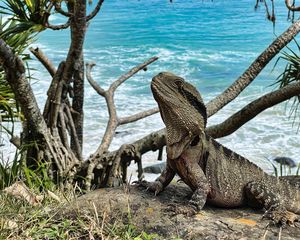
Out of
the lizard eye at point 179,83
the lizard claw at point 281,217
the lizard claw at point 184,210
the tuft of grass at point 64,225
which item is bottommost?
the lizard claw at point 281,217

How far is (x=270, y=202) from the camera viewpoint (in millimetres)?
3646

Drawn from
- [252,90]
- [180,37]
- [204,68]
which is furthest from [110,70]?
[180,37]

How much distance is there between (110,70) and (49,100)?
15735 millimetres

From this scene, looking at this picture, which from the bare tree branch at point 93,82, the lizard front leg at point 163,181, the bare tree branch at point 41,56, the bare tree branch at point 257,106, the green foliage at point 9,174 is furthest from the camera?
the bare tree branch at point 93,82

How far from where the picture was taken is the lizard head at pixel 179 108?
11.1 feet

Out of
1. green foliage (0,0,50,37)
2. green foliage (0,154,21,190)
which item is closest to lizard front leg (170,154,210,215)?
green foliage (0,154,21,190)

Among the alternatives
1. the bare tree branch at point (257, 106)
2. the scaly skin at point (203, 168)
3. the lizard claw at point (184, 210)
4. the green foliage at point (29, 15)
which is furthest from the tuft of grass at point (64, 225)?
the green foliage at point (29, 15)

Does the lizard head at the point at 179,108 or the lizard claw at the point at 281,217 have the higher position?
the lizard head at the point at 179,108

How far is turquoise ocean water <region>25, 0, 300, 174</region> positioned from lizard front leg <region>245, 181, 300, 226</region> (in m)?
7.66

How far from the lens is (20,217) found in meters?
3.43

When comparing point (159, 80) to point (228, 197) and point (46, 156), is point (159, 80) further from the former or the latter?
point (46, 156)

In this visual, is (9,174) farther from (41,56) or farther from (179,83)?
(179,83)

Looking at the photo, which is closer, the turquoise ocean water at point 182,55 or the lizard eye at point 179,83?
→ the lizard eye at point 179,83

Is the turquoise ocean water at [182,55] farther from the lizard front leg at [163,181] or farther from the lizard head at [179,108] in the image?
the lizard head at [179,108]
